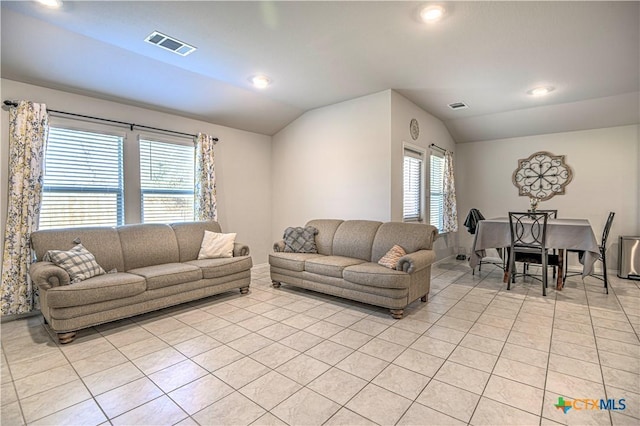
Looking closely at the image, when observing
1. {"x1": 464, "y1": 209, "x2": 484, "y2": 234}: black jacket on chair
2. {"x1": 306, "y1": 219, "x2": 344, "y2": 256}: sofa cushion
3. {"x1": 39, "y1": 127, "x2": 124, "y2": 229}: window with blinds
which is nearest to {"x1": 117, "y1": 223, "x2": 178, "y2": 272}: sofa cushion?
{"x1": 39, "y1": 127, "x2": 124, "y2": 229}: window with blinds

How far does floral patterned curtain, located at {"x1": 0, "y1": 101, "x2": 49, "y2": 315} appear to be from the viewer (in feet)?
10.3

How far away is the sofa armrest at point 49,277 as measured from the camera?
2697 mm

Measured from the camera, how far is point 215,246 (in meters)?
4.23

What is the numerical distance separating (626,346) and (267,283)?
155 inches

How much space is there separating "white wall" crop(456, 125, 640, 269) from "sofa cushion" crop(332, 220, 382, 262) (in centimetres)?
363

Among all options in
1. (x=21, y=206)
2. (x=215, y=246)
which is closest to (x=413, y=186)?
(x=215, y=246)

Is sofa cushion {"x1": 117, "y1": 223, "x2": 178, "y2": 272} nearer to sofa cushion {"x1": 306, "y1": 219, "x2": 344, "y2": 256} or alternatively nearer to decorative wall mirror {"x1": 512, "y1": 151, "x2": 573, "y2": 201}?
sofa cushion {"x1": 306, "y1": 219, "x2": 344, "y2": 256}

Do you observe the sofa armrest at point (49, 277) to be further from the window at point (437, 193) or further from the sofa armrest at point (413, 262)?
the window at point (437, 193)

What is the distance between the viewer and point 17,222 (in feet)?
10.4

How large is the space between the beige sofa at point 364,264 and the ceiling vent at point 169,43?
2.67 m

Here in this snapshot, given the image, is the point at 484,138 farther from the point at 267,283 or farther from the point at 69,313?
the point at 69,313

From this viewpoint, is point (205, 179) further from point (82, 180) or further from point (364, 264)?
point (364, 264)

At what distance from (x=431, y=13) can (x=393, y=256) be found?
238 cm

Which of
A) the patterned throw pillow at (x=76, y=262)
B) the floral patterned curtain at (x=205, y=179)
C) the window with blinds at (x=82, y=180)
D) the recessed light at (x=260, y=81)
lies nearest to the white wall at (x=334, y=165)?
the recessed light at (x=260, y=81)
